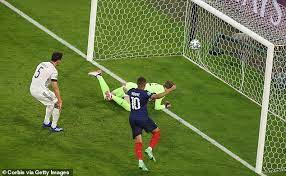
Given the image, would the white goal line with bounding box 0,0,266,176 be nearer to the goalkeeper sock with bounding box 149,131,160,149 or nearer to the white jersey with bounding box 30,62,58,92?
the goalkeeper sock with bounding box 149,131,160,149

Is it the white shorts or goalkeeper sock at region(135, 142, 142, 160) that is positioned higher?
the white shorts

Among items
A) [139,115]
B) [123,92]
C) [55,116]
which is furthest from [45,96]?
[123,92]

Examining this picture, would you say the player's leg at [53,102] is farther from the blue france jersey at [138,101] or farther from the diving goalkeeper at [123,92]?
the diving goalkeeper at [123,92]

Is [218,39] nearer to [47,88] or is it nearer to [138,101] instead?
→ [47,88]

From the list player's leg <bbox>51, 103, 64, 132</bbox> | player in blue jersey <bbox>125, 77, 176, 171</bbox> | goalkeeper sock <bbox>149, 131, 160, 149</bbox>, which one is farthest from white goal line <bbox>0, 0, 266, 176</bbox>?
player's leg <bbox>51, 103, 64, 132</bbox>

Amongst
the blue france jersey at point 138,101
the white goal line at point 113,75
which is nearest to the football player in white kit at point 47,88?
the blue france jersey at point 138,101

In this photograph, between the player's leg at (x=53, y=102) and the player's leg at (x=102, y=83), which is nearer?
the player's leg at (x=53, y=102)

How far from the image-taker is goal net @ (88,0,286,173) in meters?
20.5

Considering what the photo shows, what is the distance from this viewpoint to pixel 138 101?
1817cm

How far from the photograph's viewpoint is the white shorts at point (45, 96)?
1919cm

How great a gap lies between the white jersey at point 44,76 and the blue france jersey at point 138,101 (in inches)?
68.8

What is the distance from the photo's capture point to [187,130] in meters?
20.5

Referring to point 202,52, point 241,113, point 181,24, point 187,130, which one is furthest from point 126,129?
point 181,24

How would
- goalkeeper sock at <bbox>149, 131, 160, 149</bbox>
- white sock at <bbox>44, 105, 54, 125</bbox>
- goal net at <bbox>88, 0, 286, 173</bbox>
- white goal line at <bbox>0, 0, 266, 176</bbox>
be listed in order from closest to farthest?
1. goalkeeper sock at <bbox>149, 131, 160, 149</bbox>
2. white sock at <bbox>44, 105, 54, 125</bbox>
3. white goal line at <bbox>0, 0, 266, 176</bbox>
4. goal net at <bbox>88, 0, 286, 173</bbox>
